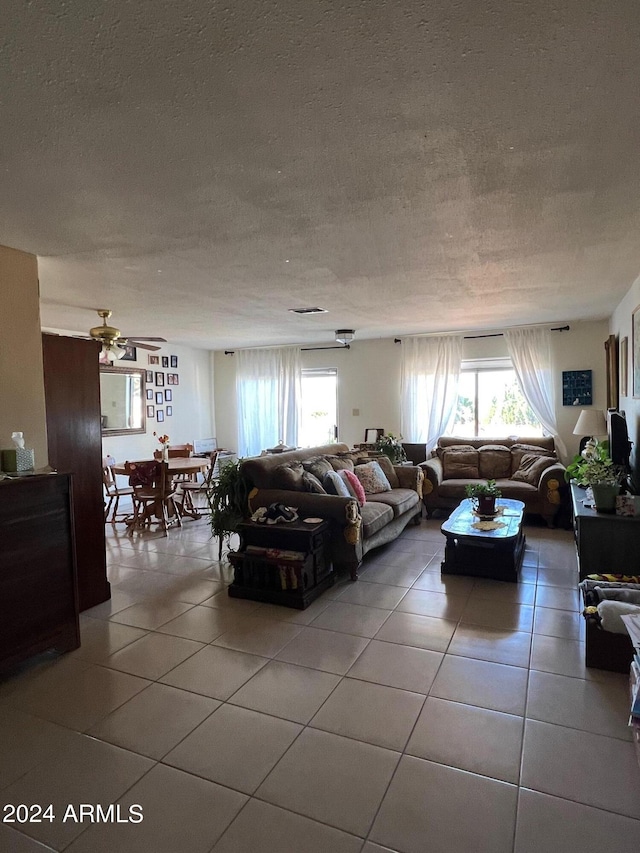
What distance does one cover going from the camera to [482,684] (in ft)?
8.05

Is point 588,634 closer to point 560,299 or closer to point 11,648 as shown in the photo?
point 11,648

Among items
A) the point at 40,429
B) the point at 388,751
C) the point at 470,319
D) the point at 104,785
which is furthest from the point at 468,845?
the point at 470,319

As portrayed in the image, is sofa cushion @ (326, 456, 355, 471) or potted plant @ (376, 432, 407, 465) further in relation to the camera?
potted plant @ (376, 432, 407, 465)

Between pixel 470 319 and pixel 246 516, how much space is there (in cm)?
358

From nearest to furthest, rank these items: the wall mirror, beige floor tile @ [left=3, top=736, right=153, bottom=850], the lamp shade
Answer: beige floor tile @ [left=3, top=736, right=153, bottom=850], the lamp shade, the wall mirror

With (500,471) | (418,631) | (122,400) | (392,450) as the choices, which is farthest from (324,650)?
(122,400)

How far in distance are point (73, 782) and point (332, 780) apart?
96 cm

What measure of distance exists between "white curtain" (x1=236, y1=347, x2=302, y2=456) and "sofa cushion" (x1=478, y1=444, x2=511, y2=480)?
3.16 m

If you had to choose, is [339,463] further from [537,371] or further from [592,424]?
[537,371]

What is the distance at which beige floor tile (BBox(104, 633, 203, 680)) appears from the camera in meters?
2.66

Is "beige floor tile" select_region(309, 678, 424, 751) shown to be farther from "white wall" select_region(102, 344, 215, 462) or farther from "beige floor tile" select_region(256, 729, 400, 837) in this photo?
"white wall" select_region(102, 344, 215, 462)

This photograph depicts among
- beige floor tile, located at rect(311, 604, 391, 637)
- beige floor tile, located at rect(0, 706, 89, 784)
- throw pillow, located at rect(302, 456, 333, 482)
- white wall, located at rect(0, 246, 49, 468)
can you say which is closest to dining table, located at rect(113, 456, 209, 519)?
throw pillow, located at rect(302, 456, 333, 482)

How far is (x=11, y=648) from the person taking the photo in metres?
2.54

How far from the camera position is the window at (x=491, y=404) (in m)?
7.09
